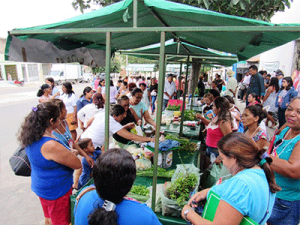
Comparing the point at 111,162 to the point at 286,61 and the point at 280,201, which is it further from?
the point at 286,61

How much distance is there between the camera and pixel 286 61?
10883 millimetres

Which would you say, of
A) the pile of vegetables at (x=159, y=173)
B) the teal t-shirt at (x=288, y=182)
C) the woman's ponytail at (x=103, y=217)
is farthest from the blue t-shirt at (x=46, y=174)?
the teal t-shirt at (x=288, y=182)

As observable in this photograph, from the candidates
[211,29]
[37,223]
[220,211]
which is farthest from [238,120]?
[37,223]

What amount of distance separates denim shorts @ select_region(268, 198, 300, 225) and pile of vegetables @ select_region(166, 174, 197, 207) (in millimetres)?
868

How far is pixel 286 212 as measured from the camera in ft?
6.68

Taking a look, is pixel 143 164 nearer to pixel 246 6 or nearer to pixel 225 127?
pixel 225 127

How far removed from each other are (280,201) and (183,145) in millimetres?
1705

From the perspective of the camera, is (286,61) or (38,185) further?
(286,61)

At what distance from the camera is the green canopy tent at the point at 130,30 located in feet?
5.89

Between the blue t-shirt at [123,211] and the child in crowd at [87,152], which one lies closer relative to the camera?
the blue t-shirt at [123,211]

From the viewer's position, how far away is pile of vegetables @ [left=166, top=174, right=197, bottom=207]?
1965mm

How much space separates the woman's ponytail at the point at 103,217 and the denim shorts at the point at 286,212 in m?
1.81

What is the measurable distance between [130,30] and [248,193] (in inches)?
63.2

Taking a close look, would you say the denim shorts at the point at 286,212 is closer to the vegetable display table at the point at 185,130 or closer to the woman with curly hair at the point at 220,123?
the woman with curly hair at the point at 220,123
